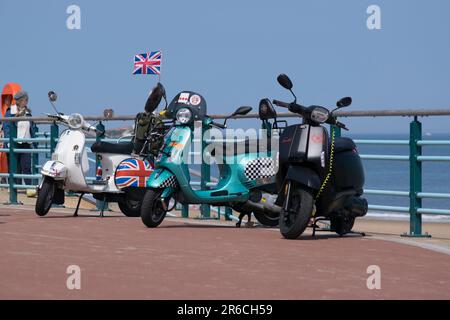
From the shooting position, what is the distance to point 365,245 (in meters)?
9.91

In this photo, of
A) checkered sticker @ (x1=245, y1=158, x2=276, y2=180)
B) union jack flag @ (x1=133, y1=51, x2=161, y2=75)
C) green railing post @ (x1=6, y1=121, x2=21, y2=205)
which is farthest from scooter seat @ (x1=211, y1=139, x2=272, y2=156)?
green railing post @ (x1=6, y1=121, x2=21, y2=205)

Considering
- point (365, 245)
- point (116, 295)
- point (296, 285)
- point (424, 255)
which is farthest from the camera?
point (365, 245)

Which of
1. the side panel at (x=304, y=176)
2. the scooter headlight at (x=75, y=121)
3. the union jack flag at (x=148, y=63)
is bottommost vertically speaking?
the side panel at (x=304, y=176)

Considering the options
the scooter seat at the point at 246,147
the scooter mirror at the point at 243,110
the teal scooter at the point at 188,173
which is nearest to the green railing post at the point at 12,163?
the teal scooter at the point at 188,173

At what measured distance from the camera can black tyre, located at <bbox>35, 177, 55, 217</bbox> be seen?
42.1ft

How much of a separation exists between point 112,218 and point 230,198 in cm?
188

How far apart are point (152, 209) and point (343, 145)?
2.02m

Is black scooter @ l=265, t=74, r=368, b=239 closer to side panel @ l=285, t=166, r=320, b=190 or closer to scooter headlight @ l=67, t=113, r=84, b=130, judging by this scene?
side panel @ l=285, t=166, r=320, b=190

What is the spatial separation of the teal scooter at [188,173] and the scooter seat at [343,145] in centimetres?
111

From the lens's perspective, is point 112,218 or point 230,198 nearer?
point 230,198

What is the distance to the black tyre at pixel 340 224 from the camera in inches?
422

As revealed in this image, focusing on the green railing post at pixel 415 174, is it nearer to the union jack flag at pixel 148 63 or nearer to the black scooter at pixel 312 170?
the black scooter at pixel 312 170
